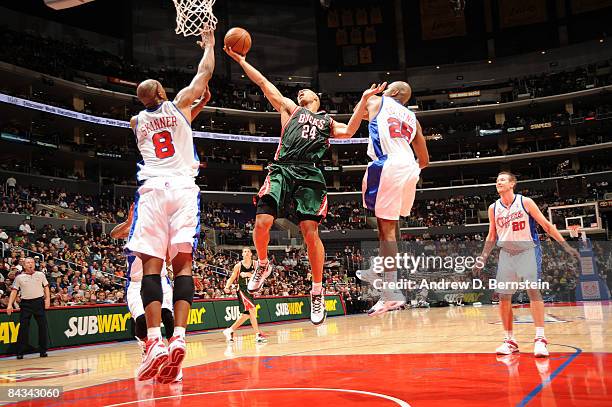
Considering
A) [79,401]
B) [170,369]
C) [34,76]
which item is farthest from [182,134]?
[34,76]

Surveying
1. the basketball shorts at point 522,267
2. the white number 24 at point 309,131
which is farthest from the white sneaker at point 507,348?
the white number 24 at point 309,131

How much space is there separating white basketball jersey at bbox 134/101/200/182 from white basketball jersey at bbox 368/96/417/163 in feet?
6.86

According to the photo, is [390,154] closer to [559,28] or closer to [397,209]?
[397,209]

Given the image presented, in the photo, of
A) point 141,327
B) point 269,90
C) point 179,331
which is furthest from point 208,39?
point 141,327

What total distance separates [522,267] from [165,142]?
5428mm

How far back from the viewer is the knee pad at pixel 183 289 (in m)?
5.13

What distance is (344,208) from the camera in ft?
139

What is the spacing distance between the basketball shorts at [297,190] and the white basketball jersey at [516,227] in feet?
10.9

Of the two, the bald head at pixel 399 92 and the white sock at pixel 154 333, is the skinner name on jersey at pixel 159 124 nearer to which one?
the white sock at pixel 154 333

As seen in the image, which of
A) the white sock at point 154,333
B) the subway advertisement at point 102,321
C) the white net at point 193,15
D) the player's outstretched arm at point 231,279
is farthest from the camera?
the player's outstretched arm at point 231,279

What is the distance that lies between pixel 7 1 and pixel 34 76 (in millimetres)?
8038

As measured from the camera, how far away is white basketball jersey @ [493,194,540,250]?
27.1ft

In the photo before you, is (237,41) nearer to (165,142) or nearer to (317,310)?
(165,142)

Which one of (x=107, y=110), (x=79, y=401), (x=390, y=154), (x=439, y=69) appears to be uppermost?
(x=439, y=69)
